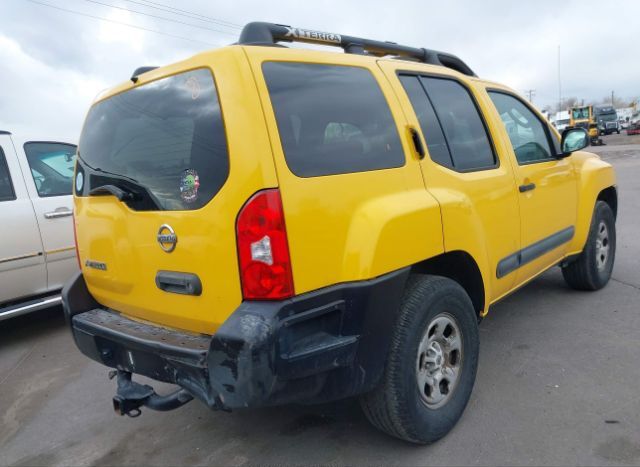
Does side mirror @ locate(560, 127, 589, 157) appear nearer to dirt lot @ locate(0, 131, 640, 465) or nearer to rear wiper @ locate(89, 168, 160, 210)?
dirt lot @ locate(0, 131, 640, 465)

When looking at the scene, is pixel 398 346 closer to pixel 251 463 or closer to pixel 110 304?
pixel 251 463

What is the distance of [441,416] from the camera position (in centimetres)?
264

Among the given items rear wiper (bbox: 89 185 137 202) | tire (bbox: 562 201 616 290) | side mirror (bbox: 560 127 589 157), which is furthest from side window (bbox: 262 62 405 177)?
tire (bbox: 562 201 616 290)

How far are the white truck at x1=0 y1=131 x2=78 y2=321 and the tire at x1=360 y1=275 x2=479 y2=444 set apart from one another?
11.4 feet

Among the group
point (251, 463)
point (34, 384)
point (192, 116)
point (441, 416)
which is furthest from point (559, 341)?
point (34, 384)

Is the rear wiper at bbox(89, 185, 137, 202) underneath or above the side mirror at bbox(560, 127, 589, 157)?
above

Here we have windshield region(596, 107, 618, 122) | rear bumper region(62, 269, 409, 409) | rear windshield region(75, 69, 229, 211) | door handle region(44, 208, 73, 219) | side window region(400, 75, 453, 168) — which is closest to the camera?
rear bumper region(62, 269, 409, 409)

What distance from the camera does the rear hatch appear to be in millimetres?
2072

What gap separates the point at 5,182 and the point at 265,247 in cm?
361

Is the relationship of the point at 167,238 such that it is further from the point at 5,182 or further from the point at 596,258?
the point at 596,258

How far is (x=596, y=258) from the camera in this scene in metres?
4.65

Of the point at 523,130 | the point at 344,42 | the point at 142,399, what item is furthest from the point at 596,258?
the point at 142,399

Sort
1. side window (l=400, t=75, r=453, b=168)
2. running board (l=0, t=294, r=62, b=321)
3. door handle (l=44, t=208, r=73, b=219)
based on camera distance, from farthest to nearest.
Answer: door handle (l=44, t=208, r=73, b=219) → running board (l=0, t=294, r=62, b=321) → side window (l=400, t=75, r=453, b=168)

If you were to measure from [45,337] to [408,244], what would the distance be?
13.2ft
